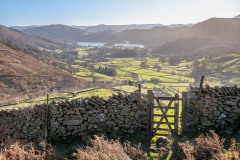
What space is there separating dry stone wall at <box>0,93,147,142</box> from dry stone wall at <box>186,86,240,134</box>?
2044 mm

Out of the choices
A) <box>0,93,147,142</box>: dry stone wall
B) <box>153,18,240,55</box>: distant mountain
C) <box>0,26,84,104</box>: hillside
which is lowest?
<box>0,26,84,104</box>: hillside

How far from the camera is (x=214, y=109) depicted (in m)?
12.3

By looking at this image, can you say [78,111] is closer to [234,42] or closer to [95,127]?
[95,127]

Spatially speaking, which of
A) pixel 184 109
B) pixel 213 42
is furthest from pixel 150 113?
pixel 213 42

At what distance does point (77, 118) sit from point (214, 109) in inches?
222

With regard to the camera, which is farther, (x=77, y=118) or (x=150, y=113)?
(x=77, y=118)

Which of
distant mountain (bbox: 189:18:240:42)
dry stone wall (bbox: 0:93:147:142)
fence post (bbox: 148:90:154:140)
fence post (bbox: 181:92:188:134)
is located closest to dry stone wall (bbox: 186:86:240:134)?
fence post (bbox: 181:92:188:134)

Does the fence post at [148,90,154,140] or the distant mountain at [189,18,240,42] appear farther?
the distant mountain at [189,18,240,42]

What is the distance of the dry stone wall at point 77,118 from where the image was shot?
491 inches

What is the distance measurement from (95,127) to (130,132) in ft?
4.83

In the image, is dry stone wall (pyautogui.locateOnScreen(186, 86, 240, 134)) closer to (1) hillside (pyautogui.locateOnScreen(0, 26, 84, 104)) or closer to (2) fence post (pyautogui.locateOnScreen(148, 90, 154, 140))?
(2) fence post (pyautogui.locateOnScreen(148, 90, 154, 140))

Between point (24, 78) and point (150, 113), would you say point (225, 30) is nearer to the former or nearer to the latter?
point (24, 78)

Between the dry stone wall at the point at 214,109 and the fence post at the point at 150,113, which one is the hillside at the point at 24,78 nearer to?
the fence post at the point at 150,113

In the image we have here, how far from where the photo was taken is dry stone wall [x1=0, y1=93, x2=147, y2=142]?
12.5m
